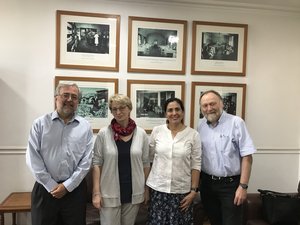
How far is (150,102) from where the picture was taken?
3102 mm

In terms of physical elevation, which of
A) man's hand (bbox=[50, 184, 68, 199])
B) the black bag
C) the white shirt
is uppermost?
the white shirt

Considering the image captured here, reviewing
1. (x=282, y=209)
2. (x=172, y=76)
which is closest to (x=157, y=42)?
(x=172, y=76)

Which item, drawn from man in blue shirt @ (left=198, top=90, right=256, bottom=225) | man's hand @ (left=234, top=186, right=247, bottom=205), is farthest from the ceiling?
man's hand @ (left=234, top=186, right=247, bottom=205)

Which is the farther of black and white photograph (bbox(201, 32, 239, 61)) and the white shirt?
black and white photograph (bbox(201, 32, 239, 61))

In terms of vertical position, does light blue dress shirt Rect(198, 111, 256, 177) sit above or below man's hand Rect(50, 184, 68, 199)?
above

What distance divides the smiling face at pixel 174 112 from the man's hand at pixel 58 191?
928mm

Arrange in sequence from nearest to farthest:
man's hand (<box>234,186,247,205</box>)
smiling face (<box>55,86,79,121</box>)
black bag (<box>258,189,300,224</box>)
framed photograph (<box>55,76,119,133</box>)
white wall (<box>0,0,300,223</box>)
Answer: smiling face (<box>55,86,79,121</box>) < man's hand (<box>234,186,247,205</box>) < black bag (<box>258,189,300,224</box>) < white wall (<box>0,0,300,223</box>) < framed photograph (<box>55,76,119,133</box>)

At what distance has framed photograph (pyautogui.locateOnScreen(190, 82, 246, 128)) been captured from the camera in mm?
3166

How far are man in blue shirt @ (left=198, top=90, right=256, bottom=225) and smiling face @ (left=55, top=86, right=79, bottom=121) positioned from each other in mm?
1017

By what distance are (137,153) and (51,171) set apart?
24.2 inches

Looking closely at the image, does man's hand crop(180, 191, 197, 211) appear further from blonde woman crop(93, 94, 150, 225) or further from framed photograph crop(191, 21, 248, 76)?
framed photograph crop(191, 21, 248, 76)

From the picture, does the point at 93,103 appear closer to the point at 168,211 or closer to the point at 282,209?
the point at 168,211

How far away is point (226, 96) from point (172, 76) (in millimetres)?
675

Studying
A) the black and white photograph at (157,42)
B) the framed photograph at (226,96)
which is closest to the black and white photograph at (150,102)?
the framed photograph at (226,96)
